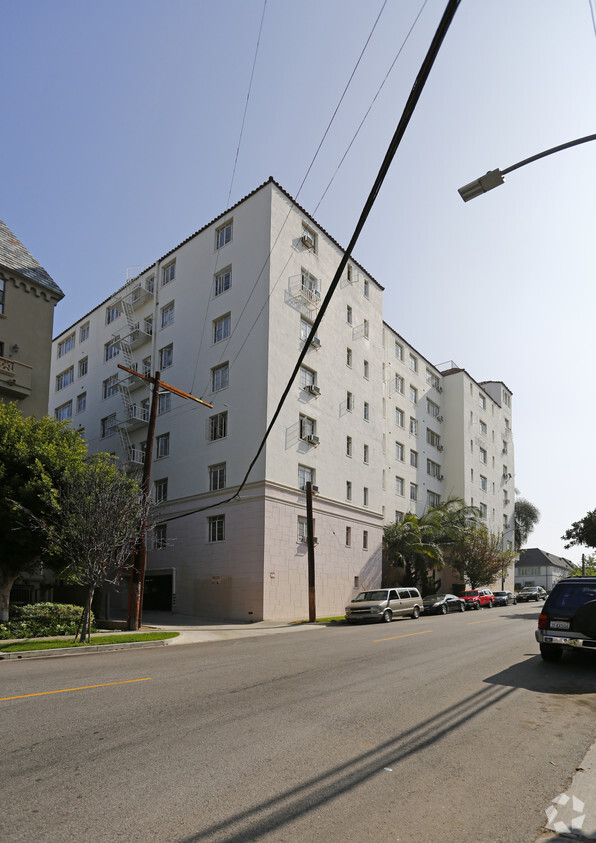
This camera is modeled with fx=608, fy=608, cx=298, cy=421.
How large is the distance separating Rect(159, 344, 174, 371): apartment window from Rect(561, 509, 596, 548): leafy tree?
129 feet

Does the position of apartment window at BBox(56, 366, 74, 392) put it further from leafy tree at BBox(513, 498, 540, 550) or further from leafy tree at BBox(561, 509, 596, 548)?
leafy tree at BBox(513, 498, 540, 550)

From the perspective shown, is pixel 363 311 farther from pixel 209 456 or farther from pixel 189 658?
pixel 189 658

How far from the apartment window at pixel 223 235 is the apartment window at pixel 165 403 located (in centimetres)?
920

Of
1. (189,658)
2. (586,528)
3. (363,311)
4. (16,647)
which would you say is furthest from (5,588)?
(586,528)

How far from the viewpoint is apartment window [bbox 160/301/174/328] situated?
3812 cm

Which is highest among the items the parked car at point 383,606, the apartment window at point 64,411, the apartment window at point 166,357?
the apartment window at point 166,357

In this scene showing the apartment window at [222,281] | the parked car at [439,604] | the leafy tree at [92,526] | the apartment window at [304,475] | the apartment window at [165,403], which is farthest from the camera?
the apartment window at [165,403]

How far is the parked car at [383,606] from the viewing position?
1021 inches

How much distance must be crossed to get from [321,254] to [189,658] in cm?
2801

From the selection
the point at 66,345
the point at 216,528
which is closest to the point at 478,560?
the point at 216,528

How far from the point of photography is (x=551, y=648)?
12.0 m

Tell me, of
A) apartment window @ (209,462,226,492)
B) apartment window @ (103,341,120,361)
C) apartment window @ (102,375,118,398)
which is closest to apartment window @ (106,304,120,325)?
apartment window @ (103,341,120,361)

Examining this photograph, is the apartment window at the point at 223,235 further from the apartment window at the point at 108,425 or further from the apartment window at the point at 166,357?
the apartment window at the point at 108,425

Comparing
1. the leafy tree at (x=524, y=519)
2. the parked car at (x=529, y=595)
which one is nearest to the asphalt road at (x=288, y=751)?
the parked car at (x=529, y=595)
